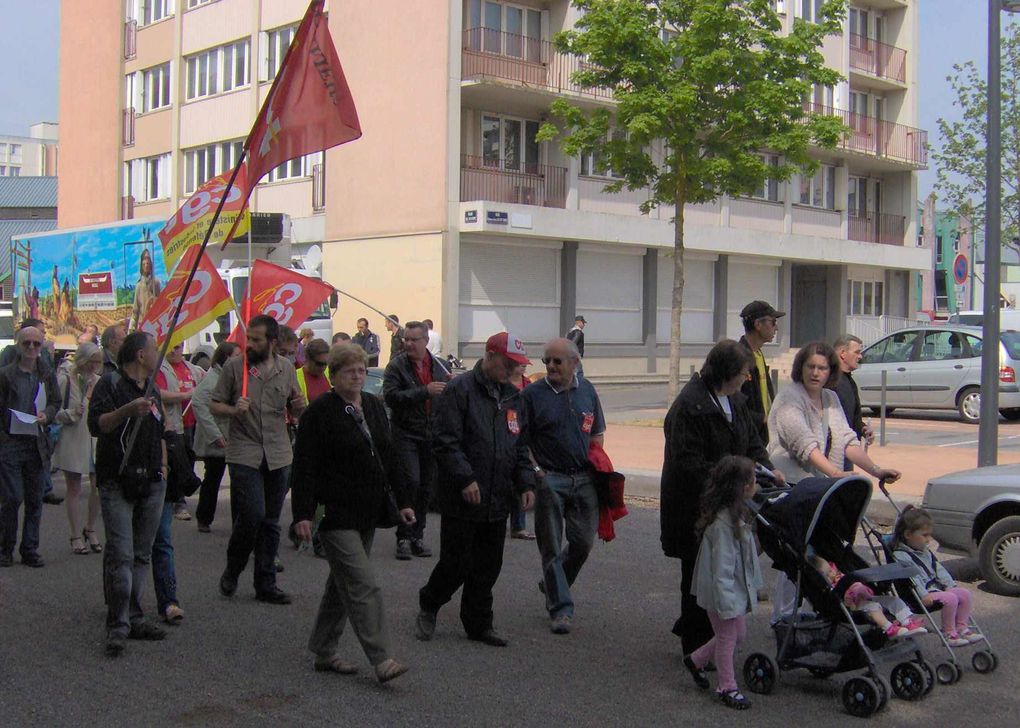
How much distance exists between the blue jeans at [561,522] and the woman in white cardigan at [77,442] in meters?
4.21

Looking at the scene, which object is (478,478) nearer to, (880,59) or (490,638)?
(490,638)

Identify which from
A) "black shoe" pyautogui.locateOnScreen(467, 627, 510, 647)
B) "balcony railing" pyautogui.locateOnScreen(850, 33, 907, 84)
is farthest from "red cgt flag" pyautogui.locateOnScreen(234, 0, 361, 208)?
"balcony railing" pyautogui.locateOnScreen(850, 33, 907, 84)

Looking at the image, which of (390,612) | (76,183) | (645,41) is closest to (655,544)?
(390,612)

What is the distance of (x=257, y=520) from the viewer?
7734 mm

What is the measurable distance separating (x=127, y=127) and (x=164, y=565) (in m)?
39.7

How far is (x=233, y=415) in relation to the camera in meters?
7.86

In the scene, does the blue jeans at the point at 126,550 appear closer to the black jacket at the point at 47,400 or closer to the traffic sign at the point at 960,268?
the black jacket at the point at 47,400

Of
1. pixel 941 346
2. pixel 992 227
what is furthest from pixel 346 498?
pixel 941 346

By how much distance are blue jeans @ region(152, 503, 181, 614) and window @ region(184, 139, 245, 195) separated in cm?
3254

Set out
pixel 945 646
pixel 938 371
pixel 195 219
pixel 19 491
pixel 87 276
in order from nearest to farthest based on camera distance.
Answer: pixel 945 646 → pixel 19 491 → pixel 195 219 → pixel 938 371 → pixel 87 276

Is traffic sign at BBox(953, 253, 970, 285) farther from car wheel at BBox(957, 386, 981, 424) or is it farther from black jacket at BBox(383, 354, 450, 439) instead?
black jacket at BBox(383, 354, 450, 439)

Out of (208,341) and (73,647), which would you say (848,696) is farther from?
(208,341)

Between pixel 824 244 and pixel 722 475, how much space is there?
35.0 metres

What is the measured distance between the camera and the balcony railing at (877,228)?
4172cm
